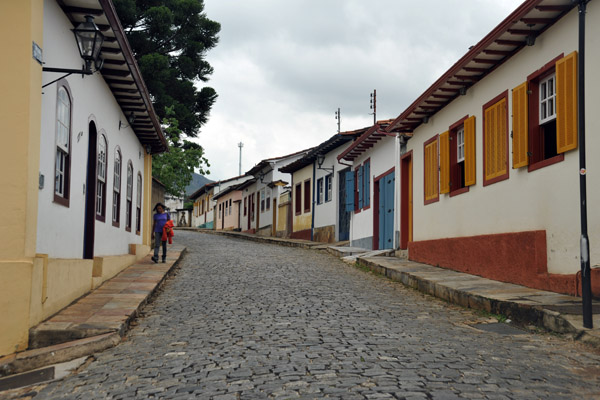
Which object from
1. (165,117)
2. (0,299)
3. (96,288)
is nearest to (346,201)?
(165,117)

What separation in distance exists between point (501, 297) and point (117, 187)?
26.7 feet

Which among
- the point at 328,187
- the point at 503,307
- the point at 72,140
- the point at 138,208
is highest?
the point at 328,187

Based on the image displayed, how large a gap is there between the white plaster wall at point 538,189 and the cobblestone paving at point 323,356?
1.66m

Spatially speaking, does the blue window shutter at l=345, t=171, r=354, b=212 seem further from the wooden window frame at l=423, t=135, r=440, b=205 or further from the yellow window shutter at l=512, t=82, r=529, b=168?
the yellow window shutter at l=512, t=82, r=529, b=168

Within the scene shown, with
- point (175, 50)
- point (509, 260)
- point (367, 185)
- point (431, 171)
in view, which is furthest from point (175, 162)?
point (509, 260)

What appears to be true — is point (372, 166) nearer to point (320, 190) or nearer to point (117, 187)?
point (320, 190)

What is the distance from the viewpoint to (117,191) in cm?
1303

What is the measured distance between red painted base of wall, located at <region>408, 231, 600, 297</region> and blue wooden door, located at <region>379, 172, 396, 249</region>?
4200mm

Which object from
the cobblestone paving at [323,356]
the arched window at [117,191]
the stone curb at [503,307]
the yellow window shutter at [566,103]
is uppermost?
the yellow window shutter at [566,103]

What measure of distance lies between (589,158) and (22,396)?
22.3 ft

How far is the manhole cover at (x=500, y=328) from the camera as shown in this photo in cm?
721

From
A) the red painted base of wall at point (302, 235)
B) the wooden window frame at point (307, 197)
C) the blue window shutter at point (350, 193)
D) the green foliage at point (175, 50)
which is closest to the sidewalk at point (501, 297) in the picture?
the blue window shutter at point (350, 193)

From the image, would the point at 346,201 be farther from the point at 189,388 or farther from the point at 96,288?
the point at 189,388

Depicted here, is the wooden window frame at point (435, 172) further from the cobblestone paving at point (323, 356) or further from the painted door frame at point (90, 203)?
the painted door frame at point (90, 203)
